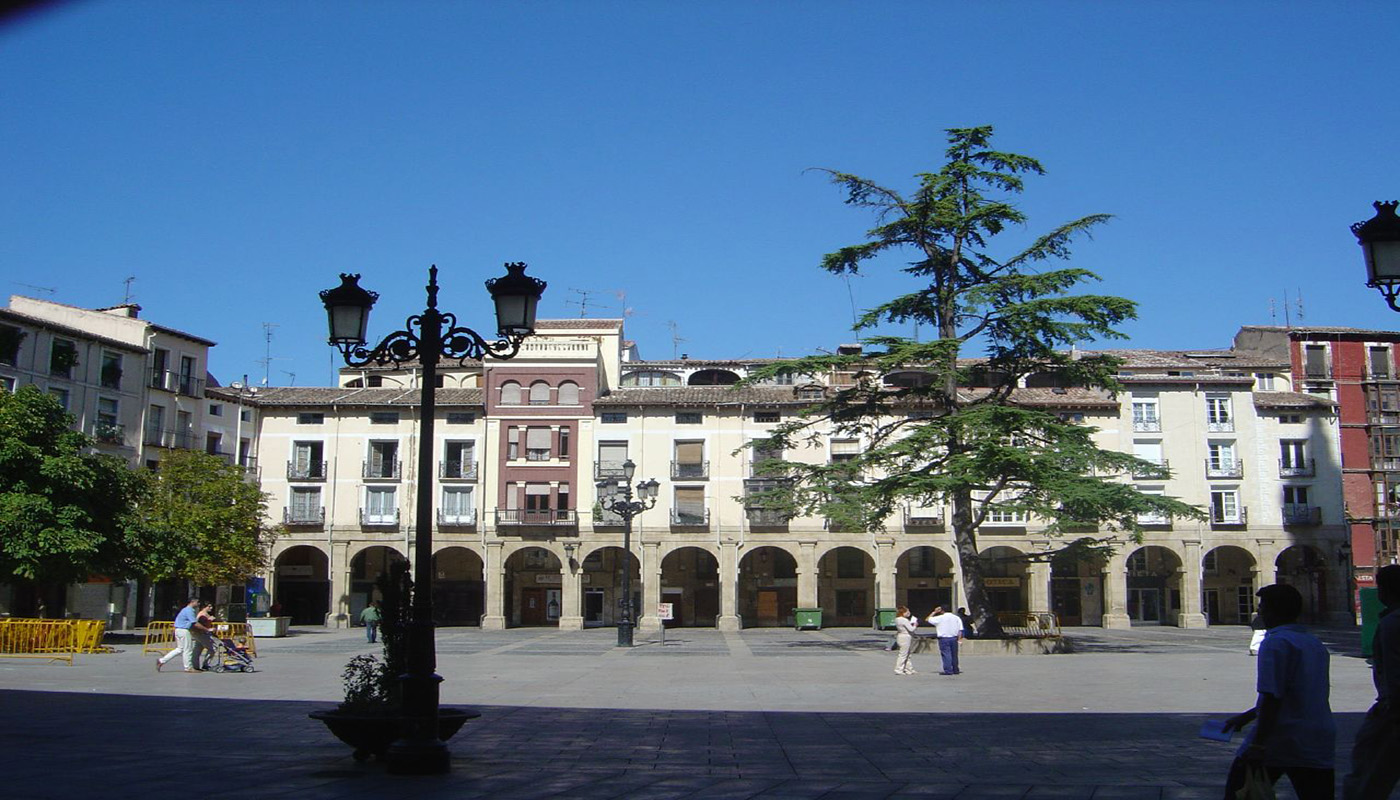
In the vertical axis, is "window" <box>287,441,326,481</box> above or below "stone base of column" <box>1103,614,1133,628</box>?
above

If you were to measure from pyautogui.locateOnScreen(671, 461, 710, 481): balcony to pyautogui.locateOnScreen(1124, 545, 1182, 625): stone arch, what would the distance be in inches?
823

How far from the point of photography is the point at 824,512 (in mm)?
31578

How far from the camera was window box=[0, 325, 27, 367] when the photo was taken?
44594mm

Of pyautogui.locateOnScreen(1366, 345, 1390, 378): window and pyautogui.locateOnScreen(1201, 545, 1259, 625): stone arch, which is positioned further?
pyautogui.locateOnScreen(1366, 345, 1390, 378): window

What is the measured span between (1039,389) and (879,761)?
50423mm

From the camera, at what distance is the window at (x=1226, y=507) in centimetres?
5594

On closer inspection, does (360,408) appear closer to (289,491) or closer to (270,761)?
(289,491)

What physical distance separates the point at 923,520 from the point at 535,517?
58.1 ft

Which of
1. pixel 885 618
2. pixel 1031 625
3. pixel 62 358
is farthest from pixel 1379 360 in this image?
pixel 62 358

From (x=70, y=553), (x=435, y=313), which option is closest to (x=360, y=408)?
(x=70, y=553)

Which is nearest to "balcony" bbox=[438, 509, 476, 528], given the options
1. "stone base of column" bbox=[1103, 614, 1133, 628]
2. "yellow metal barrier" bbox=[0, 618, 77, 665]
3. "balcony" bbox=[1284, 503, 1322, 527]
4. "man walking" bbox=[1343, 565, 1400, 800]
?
"yellow metal barrier" bbox=[0, 618, 77, 665]

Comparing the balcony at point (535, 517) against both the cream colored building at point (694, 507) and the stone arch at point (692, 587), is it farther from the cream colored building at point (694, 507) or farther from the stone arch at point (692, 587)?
the stone arch at point (692, 587)

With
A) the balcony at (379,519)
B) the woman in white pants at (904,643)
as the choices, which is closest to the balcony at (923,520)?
the balcony at (379,519)

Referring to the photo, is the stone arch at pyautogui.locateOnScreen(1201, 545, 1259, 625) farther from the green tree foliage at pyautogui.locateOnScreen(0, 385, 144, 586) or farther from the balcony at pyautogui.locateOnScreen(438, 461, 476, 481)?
the green tree foliage at pyautogui.locateOnScreen(0, 385, 144, 586)
